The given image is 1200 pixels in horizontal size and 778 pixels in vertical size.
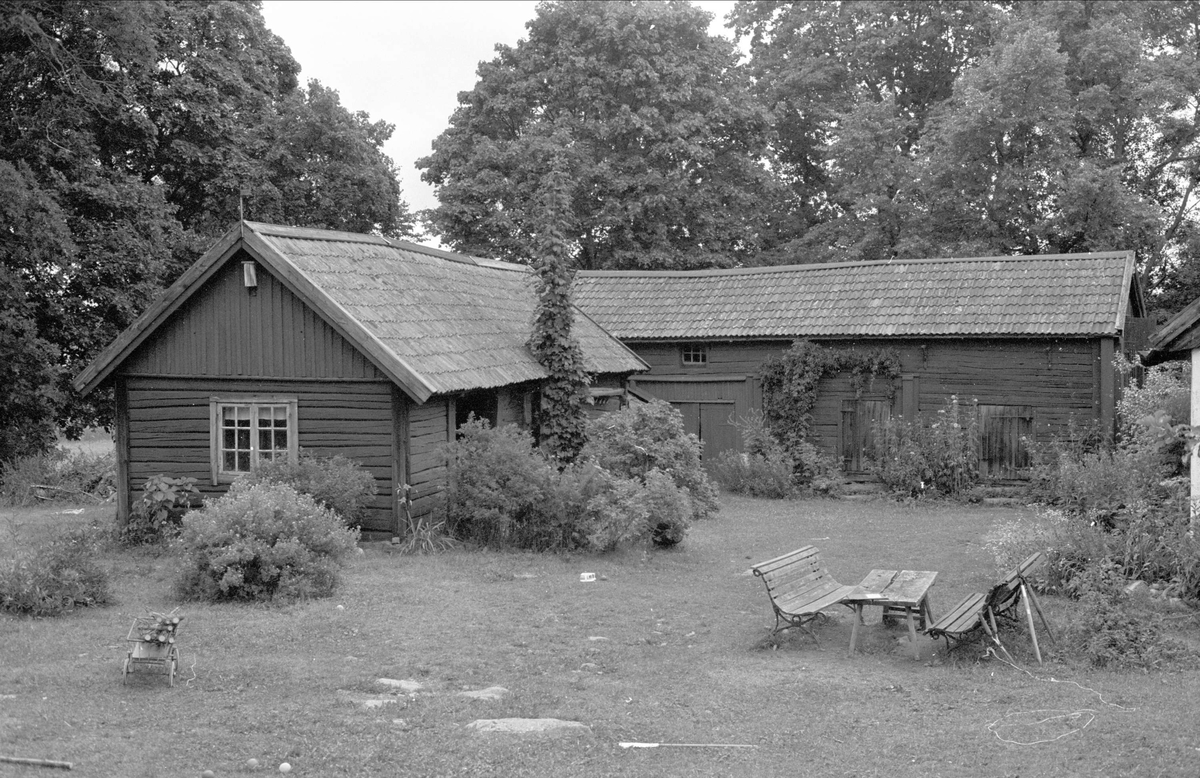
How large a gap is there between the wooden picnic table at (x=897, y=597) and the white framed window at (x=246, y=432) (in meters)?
8.99

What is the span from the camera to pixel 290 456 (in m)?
16.2

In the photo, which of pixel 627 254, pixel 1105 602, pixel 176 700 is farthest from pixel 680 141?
pixel 176 700

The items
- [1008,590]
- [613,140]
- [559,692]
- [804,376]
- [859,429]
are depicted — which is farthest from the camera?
[613,140]

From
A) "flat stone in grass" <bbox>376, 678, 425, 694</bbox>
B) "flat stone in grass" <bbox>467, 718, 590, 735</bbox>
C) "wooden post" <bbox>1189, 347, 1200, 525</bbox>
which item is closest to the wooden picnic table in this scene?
"flat stone in grass" <bbox>467, 718, 590, 735</bbox>

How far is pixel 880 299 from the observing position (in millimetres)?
24844

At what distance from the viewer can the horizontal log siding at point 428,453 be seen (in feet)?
53.0

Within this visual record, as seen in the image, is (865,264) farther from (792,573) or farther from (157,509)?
(157,509)

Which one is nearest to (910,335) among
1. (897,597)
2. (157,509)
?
(897,597)

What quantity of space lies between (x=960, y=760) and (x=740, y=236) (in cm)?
2861

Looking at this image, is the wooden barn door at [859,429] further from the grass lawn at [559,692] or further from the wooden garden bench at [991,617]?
the wooden garden bench at [991,617]

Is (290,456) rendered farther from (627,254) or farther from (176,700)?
(627,254)

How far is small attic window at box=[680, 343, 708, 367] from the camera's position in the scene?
85.9 feet

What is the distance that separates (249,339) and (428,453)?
3118 mm

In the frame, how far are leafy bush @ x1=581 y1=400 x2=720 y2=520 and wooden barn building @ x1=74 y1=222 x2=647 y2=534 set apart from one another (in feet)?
7.36
